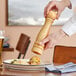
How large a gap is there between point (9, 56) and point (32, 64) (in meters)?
2.04

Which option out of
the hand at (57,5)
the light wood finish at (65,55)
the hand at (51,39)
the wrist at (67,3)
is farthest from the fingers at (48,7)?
the light wood finish at (65,55)

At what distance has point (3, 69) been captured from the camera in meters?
1.68

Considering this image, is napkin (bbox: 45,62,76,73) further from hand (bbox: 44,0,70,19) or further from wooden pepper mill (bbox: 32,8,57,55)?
hand (bbox: 44,0,70,19)

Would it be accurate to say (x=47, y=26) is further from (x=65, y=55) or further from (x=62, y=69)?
(x=62, y=69)

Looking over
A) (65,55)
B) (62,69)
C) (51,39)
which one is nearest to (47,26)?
(51,39)

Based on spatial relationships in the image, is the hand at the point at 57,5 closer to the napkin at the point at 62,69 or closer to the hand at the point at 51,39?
the hand at the point at 51,39

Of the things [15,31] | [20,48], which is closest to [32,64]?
[20,48]

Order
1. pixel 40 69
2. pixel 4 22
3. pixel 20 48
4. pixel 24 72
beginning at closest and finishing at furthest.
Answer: pixel 24 72 → pixel 40 69 → pixel 20 48 → pixel 4 22

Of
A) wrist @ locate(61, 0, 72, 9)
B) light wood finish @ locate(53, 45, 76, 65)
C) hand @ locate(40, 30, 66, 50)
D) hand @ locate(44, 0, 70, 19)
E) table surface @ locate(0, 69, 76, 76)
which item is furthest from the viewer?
wrist @ locate(61, 0, 72, 9)

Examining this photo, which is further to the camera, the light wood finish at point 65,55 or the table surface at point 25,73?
the light wood finish at point 65,55

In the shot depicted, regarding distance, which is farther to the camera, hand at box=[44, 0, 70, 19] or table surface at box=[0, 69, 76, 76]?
hand at box=[44, 0, 70, 19]

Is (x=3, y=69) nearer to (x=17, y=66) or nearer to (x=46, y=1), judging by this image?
(x=17, y=66)

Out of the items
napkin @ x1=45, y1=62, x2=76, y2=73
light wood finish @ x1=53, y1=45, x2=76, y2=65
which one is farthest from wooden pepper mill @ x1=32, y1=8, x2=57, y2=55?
napkin @ x1=45, y1=62, x2=76, y2=73

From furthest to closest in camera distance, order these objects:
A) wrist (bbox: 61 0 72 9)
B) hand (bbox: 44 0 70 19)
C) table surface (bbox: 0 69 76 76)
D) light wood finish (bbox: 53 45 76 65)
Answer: wrist (bbox: 61 0 72 9), hand (bbox: 44 0 70 19), light wood finish (bbox: 53 45 76 65), table surface (bbox: 0 69 76 76)
